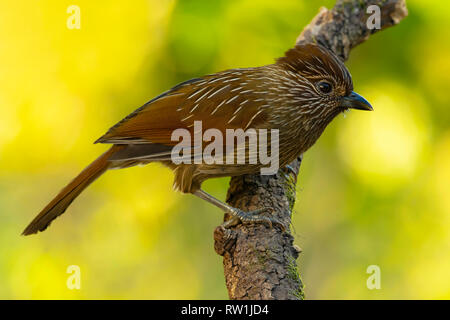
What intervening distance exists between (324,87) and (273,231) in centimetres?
105

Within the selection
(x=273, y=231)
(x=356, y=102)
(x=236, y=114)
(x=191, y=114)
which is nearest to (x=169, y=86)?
(x=191, y=114)

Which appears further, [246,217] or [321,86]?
[321,86]

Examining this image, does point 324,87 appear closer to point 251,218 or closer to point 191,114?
point 191,114

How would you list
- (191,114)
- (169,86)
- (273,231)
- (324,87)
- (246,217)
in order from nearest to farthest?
(273,231) → (246,217) → (191,114) → (324,87) → (169,86)

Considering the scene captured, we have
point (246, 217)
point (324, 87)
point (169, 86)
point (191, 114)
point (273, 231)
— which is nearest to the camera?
point (273, 231)

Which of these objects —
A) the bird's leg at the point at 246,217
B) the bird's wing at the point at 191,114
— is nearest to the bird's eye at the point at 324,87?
the bird's wing at the point at 191,114

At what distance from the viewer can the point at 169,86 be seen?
507 cm

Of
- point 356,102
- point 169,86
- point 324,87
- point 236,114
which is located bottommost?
point 236,114

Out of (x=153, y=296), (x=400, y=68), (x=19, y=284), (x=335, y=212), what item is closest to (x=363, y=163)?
(x=335, y=212)

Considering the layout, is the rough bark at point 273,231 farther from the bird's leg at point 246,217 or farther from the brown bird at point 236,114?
the brown bird at point 236,114

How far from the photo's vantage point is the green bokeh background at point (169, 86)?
491 cm

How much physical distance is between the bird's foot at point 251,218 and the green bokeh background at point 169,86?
1568mm

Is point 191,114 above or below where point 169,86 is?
below
